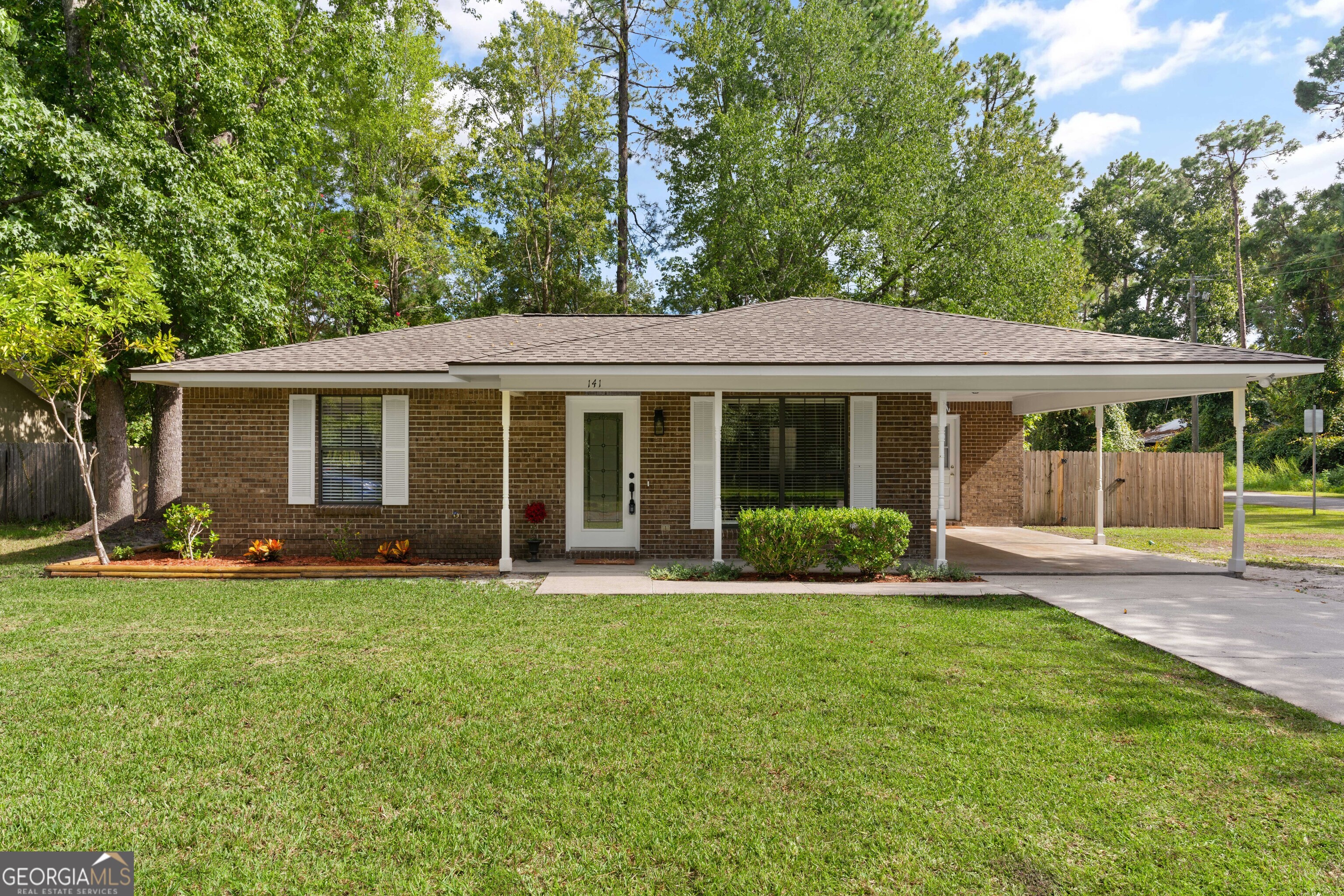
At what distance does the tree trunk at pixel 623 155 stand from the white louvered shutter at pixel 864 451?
13.7m

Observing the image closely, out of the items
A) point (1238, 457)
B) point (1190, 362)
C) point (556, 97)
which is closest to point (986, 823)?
point (1190, 362)

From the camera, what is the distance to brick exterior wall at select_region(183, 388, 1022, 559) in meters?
10.5

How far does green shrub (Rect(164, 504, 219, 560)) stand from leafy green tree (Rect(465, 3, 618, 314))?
13189 millimetres

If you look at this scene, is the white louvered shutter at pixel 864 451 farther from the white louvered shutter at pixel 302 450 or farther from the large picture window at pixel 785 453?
the white louvered shutter at pixel 302 450

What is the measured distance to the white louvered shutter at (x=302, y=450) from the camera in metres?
10.6

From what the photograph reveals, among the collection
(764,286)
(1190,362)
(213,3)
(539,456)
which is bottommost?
(539,456)

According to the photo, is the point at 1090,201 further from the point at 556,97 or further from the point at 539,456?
the point at 539,456

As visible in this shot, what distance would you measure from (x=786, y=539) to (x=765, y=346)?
A: 2.60 meters

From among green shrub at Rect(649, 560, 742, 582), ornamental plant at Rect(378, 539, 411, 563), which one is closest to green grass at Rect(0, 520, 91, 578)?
ornamental plant at Rect(378, 539, 411, 563)

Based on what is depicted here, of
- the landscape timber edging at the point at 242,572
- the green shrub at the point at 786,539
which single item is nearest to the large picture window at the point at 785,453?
the green shrub at the point at 786,539

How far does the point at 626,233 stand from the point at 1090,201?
2922 centimetres

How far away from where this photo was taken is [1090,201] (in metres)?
38.0

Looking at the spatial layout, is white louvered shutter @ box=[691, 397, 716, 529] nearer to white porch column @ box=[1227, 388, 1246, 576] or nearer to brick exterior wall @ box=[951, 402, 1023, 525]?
brick exterior wall @ box=[951, 402, 1023, 525]

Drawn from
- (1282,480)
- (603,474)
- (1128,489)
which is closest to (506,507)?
(603,474)
